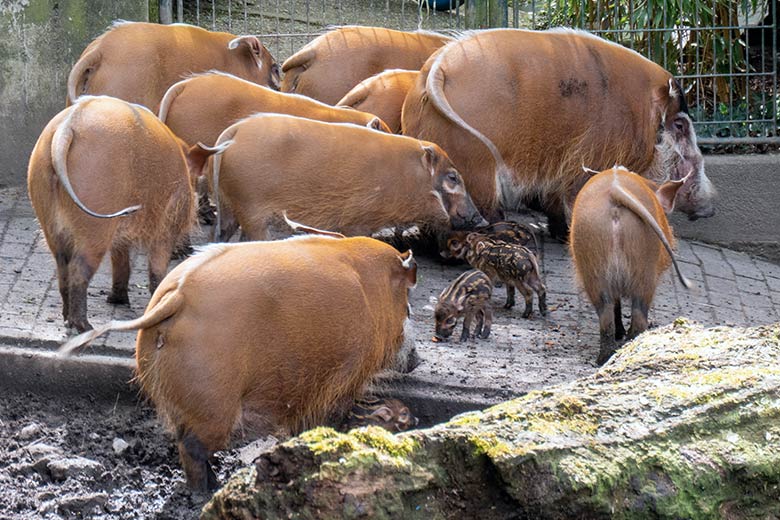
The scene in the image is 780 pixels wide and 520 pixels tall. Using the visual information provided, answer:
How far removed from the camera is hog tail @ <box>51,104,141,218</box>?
556 centimetres

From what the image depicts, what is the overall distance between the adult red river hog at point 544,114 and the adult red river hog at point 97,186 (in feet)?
6.74

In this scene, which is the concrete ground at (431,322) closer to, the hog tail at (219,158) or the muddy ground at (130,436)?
the muddy ground at (130,436)

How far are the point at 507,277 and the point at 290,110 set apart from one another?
1.62 metres

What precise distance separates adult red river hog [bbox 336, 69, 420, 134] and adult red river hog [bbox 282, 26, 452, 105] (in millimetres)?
358

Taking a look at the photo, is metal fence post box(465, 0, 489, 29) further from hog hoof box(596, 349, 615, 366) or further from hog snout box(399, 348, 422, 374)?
Result: hog snout box(399, 348, 422, 374)

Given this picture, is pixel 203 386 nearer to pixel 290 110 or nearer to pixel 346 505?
pixel 346 505

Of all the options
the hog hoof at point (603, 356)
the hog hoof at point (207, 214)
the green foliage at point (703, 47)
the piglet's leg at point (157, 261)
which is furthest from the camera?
the green foliage at point (703, 47)

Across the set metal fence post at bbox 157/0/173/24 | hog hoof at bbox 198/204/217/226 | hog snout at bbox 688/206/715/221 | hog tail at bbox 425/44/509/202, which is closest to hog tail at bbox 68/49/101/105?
hog hoof at bbox 198/204/217/226

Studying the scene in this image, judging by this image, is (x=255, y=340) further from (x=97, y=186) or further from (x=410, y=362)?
(x=97, y=186)

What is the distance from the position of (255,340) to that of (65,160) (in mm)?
1656

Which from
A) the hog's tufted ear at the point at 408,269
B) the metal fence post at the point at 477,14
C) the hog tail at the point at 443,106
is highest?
the metal fence post at the point at 477,14

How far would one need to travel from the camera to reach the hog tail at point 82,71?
25.0 ft

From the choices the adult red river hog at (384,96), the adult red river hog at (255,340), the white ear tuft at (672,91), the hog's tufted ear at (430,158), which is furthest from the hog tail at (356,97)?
the adult red river hog at (255,340)

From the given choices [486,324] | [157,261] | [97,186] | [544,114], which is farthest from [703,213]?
[97,186]
